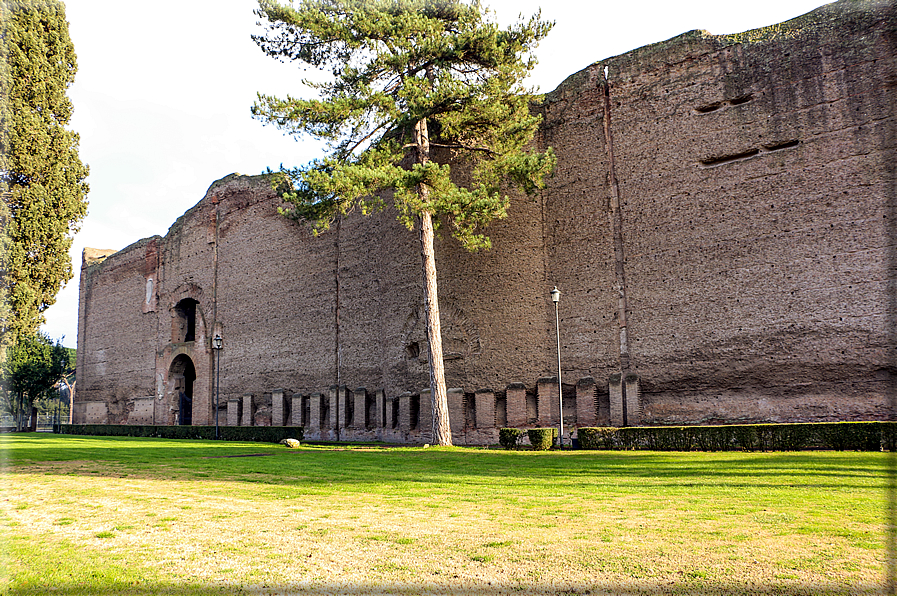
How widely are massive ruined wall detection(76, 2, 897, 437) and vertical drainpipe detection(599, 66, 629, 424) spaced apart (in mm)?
46

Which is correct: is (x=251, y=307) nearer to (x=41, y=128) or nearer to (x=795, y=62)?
(x=41, y=128)

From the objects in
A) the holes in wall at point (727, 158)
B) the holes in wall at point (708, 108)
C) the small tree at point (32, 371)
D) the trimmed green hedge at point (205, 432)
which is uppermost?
the holes in wall at point (708, 108)

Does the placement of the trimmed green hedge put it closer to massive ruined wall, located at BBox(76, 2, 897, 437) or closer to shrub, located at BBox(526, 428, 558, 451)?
massive ruined wall, located at BBox(76, 2, 897, 437)

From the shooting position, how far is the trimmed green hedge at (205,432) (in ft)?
78.2

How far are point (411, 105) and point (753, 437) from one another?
445 inches

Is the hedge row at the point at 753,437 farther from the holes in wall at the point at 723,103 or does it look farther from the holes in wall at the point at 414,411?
the holes in wall at the point at 723,103

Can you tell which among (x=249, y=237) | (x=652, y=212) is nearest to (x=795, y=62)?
(x=652, y=212)

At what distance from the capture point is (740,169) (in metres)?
18.5

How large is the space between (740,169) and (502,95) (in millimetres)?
6902

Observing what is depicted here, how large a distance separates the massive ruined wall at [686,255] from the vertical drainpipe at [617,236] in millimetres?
46

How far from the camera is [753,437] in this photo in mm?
14375

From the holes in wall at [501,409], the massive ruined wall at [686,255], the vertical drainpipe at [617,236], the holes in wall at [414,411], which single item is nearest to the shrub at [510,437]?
the massive ruined wall at [686,255]

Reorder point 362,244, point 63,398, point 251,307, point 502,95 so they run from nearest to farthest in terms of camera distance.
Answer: point 502,95 → point 362,244 → point 251,307 → point 63,398

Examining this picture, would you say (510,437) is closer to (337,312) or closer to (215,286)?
(337,312)
